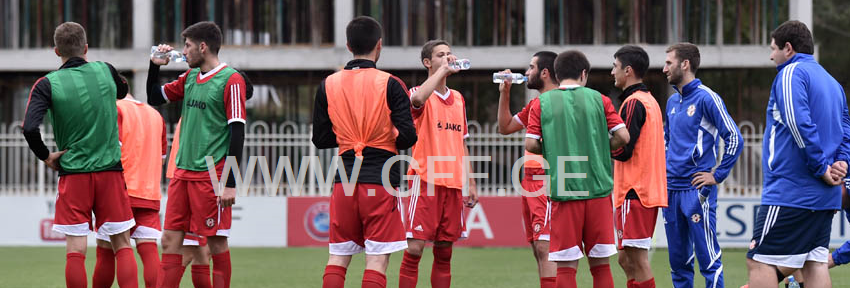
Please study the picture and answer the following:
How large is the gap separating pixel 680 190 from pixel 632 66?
0.96m

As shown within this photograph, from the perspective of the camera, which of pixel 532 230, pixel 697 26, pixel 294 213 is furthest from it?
pixel 697 26

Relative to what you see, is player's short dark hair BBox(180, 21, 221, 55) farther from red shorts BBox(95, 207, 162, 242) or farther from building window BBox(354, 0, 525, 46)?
building window BBox(354, 0, 525, 46)

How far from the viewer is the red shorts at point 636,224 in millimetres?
7137

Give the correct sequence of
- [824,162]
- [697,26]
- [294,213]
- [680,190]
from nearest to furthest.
A: 1. [824,162]
2. [680,190]
3. [294,213]
4. [697,26]

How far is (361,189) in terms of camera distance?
5984 millimetres

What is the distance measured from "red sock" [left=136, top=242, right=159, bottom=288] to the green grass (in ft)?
6.66

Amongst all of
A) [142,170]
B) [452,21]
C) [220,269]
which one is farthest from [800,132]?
[452,21]

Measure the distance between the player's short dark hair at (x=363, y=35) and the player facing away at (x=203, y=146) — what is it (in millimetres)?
1119

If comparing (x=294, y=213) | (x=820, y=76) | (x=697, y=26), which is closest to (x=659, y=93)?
(x=697, y=26)

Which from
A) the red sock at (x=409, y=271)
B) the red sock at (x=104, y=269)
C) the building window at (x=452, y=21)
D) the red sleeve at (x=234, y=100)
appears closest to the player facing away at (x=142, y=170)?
the red sock at (x=104, y=269)

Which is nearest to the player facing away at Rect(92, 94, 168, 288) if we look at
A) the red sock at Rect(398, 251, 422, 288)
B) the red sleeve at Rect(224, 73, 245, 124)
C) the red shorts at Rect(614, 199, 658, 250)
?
the red sleeve at Rect(224, 73, 245, 124)

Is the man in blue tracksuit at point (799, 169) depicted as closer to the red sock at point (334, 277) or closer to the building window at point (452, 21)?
the red sock at point (334, 277)

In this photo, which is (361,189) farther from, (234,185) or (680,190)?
(680,190)

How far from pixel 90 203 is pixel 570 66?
331 cm
